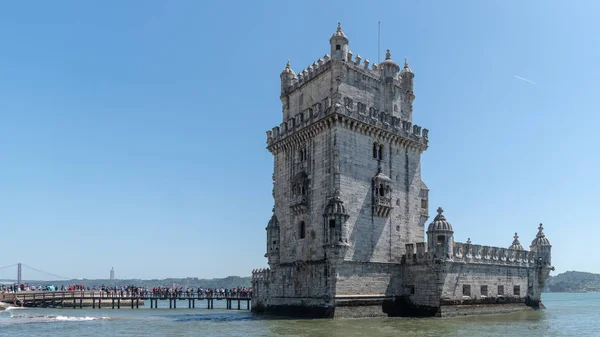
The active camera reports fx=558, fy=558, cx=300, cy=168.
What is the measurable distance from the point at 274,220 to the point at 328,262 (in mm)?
9088

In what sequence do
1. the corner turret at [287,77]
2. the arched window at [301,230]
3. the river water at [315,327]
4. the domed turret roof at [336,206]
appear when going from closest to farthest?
the river water at [315,327]
the domed turret roof at [336,206]
the arched window at [301,230]
the corner turret at [287,77]

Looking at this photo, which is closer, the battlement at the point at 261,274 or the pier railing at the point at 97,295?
the battlement at the point at 261,274

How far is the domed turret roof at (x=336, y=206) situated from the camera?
39.2 m

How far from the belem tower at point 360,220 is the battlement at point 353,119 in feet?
0.30

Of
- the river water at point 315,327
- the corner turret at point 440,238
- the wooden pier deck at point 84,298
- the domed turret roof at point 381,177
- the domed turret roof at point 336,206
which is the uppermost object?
the domed turret roof at point 381,177

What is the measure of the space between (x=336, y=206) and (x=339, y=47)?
41.4 ft

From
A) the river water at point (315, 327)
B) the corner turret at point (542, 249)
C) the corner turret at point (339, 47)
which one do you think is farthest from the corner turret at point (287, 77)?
the corner turret at point (542, 249)

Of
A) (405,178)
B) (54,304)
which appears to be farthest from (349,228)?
(54,304)

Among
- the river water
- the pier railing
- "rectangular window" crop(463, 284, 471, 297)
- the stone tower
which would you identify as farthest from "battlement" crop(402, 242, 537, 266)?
the pier railing

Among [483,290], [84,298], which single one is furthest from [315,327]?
[84,298]

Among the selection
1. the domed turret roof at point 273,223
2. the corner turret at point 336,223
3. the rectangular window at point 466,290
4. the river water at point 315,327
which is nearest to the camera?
the river water at point 315,327

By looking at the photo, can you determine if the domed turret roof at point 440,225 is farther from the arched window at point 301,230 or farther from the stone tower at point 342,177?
the arched window at point 301,230

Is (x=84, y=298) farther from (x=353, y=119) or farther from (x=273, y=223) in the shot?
(x=353, y=119)

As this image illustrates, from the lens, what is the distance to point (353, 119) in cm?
4169
